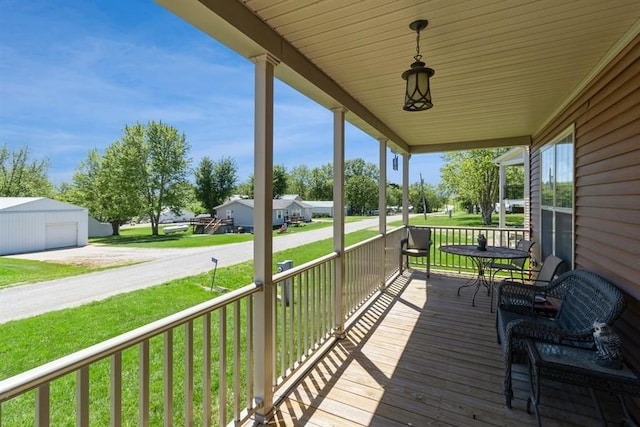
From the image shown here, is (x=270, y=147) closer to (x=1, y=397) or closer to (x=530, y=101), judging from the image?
(x=1, y=397)

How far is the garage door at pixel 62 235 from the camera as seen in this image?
72.0 inches

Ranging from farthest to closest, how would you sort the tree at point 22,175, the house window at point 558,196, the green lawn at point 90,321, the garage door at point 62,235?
the house window at point 558,196 → the green lawn at point 90,321 → the garage door at point 62,235 → the tree at point 22,175

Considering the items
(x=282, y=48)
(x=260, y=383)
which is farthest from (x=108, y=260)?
(x=282, y=48)

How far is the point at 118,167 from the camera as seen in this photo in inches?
103

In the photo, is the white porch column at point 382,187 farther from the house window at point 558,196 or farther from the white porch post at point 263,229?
the white porch post at point 263,229

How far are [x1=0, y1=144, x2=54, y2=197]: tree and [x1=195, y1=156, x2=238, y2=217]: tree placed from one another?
3.71 metres

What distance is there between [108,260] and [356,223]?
17.1ft

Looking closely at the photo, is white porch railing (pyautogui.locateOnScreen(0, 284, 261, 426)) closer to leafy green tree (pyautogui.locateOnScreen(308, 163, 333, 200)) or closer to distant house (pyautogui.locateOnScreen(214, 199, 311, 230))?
distant house (pyautogui.locateOnScreen(214, 199, 311, 230))

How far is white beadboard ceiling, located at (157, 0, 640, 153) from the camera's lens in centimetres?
177

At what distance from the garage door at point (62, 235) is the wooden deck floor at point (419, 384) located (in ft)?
5.78

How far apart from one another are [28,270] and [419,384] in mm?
2780

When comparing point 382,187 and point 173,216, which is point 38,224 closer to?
point 173,216

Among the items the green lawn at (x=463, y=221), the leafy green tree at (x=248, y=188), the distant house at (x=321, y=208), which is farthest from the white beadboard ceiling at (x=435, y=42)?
the green lawn at (x=463, y=221)

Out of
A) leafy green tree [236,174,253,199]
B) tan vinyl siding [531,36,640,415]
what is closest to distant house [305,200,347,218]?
leafy green tree [236,174,253,199]
